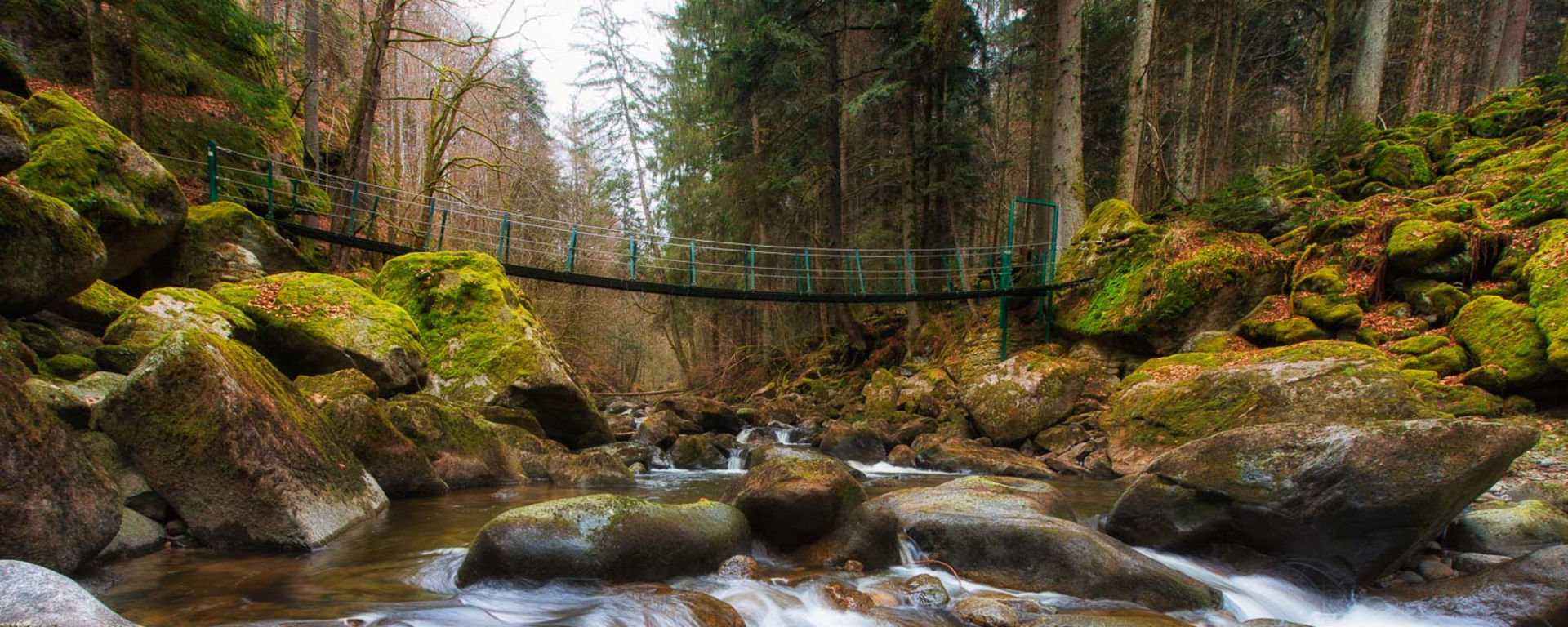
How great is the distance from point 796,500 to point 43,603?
10.1 ft

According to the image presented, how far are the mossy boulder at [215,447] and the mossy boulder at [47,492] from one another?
0.41 meters

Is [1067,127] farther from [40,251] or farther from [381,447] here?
[40,251]

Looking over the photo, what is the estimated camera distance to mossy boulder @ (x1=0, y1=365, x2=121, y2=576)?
259 cm

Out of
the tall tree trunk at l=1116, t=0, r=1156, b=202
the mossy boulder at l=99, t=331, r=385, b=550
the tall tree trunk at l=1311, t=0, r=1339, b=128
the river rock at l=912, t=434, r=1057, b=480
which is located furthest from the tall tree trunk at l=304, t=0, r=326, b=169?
the tall tree trunk at l=1311, t=0, r=1339, b=128

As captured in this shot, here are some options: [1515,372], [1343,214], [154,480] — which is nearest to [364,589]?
[154,480]

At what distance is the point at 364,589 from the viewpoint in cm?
326

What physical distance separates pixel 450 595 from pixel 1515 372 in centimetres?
788

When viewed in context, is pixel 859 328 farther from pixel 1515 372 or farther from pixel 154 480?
pixel 154 480

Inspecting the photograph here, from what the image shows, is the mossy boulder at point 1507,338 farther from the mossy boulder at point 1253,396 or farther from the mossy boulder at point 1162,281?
the mossy boulder at point 1162,281

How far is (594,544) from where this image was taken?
3.47m

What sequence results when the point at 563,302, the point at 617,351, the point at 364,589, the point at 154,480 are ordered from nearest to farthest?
the point at 364,589 < the point at 154,480 < the point at 563,302 < the point at 617,351

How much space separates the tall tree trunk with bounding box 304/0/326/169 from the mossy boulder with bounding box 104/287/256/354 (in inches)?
250

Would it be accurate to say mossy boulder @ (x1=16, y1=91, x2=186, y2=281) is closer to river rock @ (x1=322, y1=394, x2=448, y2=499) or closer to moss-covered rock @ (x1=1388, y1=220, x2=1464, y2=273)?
river rock @ (x1=322, y1=394, x2=448, y2=499)

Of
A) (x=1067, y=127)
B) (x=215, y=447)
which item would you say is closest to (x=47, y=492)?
(x=215, y=447)
